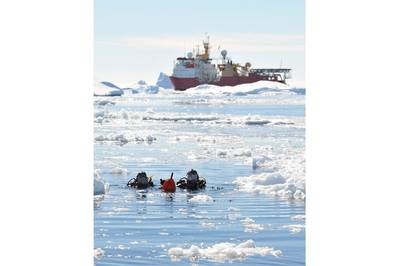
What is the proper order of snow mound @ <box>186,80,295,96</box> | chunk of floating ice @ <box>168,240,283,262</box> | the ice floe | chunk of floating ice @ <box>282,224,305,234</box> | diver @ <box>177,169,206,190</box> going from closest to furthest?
chunk of floating ice @ <box>168,240,283,262</box> → chunk of floating ice @ <box>282,224,305,234</box> → diver @ <box>177,169,206,190</box> → snow mound @ <box>186,80,295,96</box> → the ice floe

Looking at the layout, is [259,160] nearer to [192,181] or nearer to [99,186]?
[192,181]

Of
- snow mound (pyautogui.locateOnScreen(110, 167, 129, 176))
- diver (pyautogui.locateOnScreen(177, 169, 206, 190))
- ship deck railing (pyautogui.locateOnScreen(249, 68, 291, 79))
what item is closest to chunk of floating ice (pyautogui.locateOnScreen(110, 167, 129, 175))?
snow mound (pyautogui.locateOnScreen(110, 167, 129, 176))

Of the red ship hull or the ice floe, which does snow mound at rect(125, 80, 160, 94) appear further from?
the ice floe

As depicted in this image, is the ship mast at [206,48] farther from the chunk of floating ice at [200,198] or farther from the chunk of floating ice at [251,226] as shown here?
the chunk of floating ice at [251,226]

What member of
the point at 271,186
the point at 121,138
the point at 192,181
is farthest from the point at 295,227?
the point at 121,138
